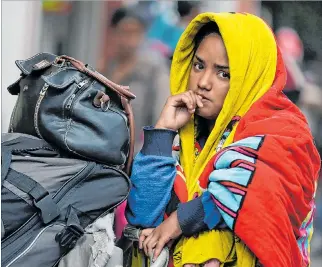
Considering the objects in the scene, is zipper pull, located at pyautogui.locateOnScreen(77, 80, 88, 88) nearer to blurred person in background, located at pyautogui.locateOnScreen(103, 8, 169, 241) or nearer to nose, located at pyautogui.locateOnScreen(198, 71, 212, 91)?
nose, located at pyautogui.locateOnScreen(198, 71, 212, 91)

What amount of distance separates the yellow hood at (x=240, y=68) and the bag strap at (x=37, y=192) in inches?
17.7

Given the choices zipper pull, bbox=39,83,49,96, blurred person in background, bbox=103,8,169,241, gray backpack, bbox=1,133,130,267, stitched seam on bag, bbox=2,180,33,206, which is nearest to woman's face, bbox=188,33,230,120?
gray backpack, bbox=1,133,130,267

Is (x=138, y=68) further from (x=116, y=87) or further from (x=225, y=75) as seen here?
(x=116, y=87)

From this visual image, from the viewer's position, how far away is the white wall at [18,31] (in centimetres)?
454

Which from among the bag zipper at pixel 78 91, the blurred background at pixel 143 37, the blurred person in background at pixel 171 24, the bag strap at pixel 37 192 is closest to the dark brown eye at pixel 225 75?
the bag zipper at pixel 78 91

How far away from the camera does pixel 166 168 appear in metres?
2.43

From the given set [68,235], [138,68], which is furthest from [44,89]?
[138,68]

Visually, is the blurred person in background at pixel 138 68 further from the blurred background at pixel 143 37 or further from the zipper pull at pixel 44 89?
the zipper pull at pixel 44 89

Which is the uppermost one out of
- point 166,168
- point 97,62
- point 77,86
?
point 77,86

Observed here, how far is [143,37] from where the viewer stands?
495 centimetres

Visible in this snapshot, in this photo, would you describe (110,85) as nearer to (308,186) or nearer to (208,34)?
(208,34)

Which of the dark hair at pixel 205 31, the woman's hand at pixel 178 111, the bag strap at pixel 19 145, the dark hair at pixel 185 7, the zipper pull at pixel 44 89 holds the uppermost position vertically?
the dark hair at pixel 205 31

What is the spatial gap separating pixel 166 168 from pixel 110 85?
31 centimetres

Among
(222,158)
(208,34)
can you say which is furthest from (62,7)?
(222,158)
